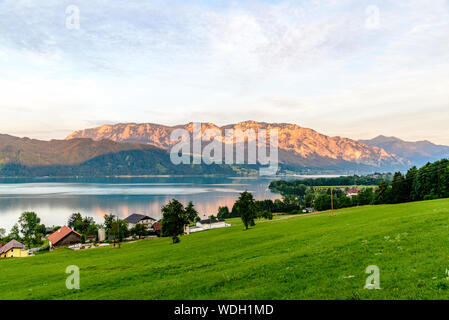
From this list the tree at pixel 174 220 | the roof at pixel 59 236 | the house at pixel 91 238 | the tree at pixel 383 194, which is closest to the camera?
the tree at pixel 174 220

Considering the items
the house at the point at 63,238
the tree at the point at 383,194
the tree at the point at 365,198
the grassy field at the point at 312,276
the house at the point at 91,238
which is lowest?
the house at the point at 91,238

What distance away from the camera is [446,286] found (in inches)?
393

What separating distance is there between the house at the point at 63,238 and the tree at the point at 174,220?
164 feet

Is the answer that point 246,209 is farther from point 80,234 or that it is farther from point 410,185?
point 80,234

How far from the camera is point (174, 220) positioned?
50.9 metres

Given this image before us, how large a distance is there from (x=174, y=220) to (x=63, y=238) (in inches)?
2086

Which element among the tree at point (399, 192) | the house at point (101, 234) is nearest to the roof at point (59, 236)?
the house at point (101, 234)

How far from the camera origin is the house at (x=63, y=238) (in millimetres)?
82688

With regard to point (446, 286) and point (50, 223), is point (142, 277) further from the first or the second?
point (50, 223)

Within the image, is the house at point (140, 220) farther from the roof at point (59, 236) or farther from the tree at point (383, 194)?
the tree at point (383, 194)

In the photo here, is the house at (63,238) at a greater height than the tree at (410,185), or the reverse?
the tree at (410,185)
